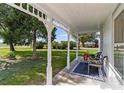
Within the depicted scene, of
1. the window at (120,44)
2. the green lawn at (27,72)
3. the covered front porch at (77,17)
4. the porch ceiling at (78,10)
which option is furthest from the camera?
the green lawn at (27,72)

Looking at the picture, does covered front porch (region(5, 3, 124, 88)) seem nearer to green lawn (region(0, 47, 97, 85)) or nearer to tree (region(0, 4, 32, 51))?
green lawn (region(0, 47, 97, 85))

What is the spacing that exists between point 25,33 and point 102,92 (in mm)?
16823

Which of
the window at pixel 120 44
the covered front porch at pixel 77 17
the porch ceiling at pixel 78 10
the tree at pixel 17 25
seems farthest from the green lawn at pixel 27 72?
the window at pixel 120 44

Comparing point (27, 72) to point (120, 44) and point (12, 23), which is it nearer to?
point (12, 23)

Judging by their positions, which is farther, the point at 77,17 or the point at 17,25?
the point at 17,25

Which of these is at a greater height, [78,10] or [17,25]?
[17,25]

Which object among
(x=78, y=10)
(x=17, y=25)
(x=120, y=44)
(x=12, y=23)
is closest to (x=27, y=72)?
(x=17, y=25)

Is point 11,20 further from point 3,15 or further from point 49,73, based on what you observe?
point 49,73

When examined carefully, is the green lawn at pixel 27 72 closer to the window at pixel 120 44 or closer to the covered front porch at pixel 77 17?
the covered front porch at pixel 77 17

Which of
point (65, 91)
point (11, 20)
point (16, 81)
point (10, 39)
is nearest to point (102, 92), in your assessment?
point (65, 91)

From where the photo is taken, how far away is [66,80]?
30.9 ft

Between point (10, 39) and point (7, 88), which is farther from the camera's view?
point (10, 39)

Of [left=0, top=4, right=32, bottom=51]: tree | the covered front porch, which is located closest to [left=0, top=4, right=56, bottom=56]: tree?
[left=0, top=4, right=32, bottom=51]: tree

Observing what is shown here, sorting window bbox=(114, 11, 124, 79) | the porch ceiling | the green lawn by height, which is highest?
the porch ceiling
